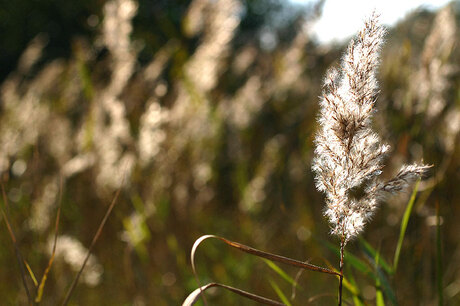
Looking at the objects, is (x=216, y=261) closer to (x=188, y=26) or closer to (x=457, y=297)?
→ (x=457, y=297)

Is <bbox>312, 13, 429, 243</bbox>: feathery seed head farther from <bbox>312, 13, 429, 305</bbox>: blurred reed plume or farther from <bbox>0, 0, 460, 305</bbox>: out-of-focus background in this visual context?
<bbox>0, 0, 460, 305</bbox>: out-of-focus background

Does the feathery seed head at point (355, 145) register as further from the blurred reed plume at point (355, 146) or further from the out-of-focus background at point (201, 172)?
the out-of-focus background at point (201, 172)

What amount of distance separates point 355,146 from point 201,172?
1.80 m

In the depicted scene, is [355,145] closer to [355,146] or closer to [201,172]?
[355,146]

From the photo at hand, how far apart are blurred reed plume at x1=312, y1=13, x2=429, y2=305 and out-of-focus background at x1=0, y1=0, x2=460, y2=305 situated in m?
0.80

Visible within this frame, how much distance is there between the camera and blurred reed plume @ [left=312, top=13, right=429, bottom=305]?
63 centimetres

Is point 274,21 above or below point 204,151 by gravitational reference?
above

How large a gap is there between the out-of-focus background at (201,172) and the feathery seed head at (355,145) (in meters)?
0.80

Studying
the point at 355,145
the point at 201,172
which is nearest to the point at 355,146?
the point at 355,145

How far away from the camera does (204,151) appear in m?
2.54

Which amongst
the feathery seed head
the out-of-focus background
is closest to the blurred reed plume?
the feathery seed head

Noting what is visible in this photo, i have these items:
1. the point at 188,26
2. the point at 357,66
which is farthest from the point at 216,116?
the point at 357,66

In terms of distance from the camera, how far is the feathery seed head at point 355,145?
0.63 meters

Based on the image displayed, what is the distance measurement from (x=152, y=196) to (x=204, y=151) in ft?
1.96
